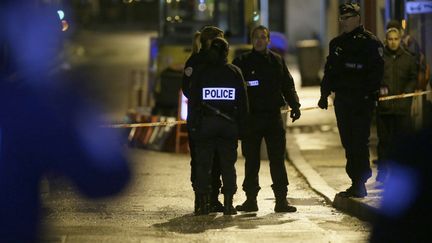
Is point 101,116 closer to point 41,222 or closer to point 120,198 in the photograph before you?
point 120,198

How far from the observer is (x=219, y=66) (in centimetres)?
1110

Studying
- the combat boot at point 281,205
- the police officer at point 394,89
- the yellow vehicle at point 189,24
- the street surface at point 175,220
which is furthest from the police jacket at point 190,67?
the yellow vehicle at point 189,24

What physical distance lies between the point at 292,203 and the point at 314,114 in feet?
32.4

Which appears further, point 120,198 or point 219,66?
point 120,198

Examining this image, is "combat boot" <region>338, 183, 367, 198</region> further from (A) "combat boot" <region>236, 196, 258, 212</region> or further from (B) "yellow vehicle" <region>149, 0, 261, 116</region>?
(B) "yellow vehicle" <region>149, 0, 261, 116</region>

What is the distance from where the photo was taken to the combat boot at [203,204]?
36.9 feet

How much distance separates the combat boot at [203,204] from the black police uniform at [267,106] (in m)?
0.55

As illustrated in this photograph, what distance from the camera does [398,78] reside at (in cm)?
1338

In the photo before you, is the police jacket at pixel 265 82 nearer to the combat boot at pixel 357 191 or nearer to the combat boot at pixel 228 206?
the combat boot at pixel 228 206

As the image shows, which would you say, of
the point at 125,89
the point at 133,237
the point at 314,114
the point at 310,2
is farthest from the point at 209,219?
the point at 310,2

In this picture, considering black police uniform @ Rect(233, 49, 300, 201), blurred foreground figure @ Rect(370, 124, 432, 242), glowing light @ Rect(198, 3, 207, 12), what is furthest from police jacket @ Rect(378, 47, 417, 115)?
glowing light @ Rect(198, 3, 207, 12)

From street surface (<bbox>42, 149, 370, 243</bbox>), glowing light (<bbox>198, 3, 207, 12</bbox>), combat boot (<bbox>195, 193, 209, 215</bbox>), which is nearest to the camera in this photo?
street surface (<bbox>42, 149, 370, 243</bbox>)

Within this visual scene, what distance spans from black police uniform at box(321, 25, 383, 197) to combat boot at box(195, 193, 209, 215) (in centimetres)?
157

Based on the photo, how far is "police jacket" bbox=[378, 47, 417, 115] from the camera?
43.4ft
